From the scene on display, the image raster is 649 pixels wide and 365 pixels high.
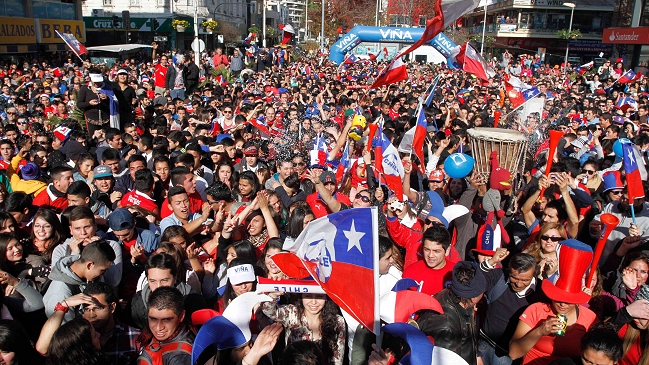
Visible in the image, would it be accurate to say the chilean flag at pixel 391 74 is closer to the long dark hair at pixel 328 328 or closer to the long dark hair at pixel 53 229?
the long dark hair at pixel 53 229

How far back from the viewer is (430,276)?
14.4ft

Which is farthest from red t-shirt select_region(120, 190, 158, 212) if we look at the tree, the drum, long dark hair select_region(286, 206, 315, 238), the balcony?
the balcony

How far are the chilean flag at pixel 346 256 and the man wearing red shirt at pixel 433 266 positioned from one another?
1248mm

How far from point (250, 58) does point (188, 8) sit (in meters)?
25.7

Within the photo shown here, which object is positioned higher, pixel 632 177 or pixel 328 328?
pixel 632 177

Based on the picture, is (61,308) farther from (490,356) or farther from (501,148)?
(501,148)

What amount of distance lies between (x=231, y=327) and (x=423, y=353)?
111cm

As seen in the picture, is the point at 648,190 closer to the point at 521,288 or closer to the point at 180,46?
the point at 521,288

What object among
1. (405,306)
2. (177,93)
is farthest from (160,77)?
(405,306)

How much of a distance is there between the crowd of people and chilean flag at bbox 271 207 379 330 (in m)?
0.27

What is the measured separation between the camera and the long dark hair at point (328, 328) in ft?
11.5

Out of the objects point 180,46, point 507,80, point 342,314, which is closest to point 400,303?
point 342,314

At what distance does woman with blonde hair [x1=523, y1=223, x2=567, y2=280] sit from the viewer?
14.8 feet

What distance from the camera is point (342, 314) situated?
3.63 meters
